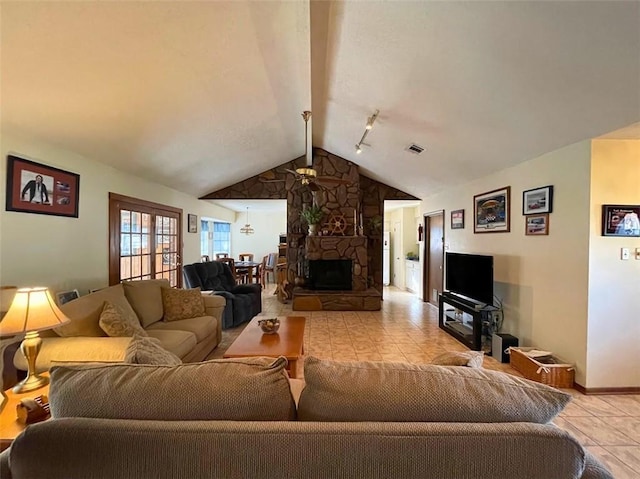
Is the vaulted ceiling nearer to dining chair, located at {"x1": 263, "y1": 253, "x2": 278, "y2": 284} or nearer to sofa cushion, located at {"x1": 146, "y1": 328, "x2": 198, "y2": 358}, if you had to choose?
sofa cushion, located at {"x1": 146, "y1": 328, "x2": 198, "y2": 358}

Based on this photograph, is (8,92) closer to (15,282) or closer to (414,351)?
(15,282)

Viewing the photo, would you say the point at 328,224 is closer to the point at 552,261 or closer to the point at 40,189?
the point at 552,261

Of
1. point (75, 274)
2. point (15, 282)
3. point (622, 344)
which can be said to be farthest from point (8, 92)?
point (622, 344)

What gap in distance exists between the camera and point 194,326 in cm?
343

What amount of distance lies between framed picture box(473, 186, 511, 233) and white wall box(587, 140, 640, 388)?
1141 millimetres

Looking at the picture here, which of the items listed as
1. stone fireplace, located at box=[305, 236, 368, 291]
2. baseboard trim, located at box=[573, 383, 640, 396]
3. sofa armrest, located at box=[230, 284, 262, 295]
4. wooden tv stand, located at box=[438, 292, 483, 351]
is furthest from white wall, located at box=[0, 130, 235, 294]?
baseboard trim, located at box=[573, 383, 640, 396]

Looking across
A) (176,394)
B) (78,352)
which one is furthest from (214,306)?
(176,394)

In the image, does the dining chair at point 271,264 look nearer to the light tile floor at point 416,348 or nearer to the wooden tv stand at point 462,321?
the light tile floor at point 416,348

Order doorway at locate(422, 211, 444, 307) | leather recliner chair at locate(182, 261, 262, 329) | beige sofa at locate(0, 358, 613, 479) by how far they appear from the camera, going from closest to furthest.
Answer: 1. beige sofa at locate(0, 358, 613, 479)
2. leather recliner chair at locate(182, 261, 262, 329)
3. doorway at locate(422, 211, 444, 307)

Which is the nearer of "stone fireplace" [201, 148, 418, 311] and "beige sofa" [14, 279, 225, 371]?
"beige sofa" [14, 279, 225, 371]

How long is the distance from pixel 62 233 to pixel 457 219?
17.5 ft

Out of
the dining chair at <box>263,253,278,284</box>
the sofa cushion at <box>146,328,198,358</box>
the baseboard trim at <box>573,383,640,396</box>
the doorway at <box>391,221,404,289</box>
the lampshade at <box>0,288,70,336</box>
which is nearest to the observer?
the lampshade at <box>0,288,70,336</box>

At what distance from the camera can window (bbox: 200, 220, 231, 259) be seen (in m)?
9.38

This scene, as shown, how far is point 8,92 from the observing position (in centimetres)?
232
